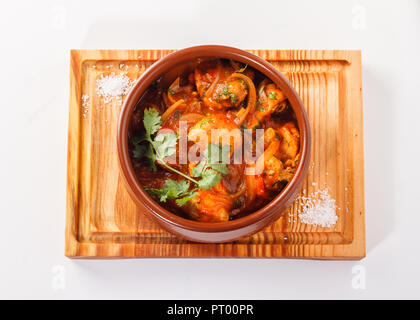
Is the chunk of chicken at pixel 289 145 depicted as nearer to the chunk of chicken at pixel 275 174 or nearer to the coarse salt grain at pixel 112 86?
the chunk of chicken at pixel 275 174

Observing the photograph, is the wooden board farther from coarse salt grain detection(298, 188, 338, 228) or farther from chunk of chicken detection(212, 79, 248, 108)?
chunk of chicken detection(212, 79, 248, 108)

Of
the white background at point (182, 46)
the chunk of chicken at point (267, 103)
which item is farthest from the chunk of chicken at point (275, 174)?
the white background at point (182, 46)

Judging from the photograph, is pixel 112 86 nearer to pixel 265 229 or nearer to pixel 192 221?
pixel 192 221

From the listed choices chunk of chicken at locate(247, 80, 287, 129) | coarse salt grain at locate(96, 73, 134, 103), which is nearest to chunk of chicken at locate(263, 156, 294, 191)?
chunk of chicken at locate(247, 80, 287, 129)

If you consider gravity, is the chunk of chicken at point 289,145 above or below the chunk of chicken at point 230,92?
below

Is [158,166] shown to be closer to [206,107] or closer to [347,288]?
[206,107]
